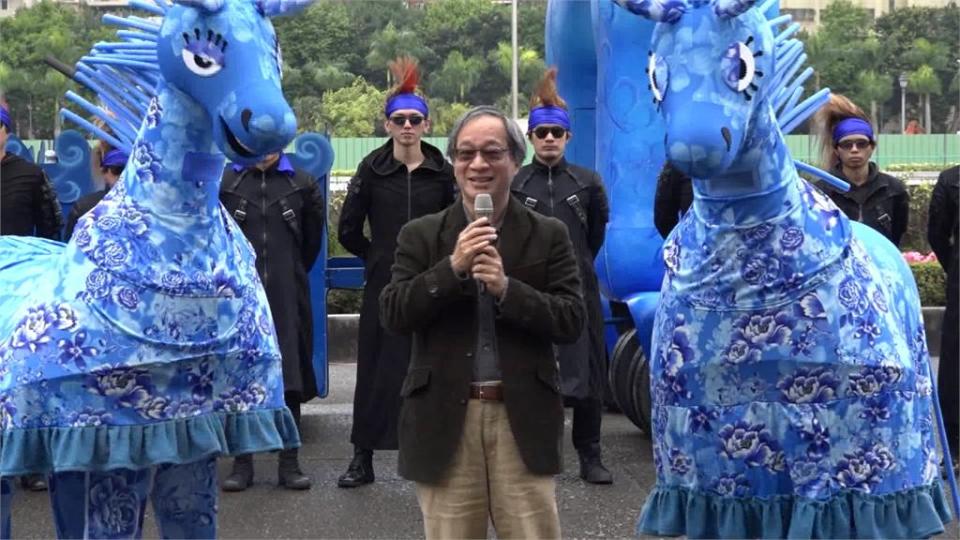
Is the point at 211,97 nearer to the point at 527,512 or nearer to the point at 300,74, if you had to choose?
the point at 527,512

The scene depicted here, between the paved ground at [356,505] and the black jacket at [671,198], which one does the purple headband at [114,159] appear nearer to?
the paved ground at [356,505]

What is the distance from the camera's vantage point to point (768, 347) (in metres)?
3.83

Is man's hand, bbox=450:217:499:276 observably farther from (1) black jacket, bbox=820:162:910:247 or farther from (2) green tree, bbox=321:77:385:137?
(2) green tree, bbox=321:77:385:137

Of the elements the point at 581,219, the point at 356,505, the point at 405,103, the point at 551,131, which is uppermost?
the point at 405,103

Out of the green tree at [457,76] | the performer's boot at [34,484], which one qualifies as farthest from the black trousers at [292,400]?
the green tree at [457,76]

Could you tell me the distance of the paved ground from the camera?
6.27m

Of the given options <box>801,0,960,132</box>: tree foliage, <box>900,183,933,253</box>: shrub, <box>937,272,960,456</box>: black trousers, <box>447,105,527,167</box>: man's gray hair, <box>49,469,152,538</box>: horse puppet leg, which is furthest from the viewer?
<box>801,0,960,132</box>: tree foliage

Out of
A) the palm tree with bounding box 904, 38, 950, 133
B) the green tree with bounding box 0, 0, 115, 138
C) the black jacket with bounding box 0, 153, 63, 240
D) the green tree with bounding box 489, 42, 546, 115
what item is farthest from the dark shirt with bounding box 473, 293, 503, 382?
the palm tree with bounding box 904, 38, 950, 133

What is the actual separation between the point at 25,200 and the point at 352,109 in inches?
437

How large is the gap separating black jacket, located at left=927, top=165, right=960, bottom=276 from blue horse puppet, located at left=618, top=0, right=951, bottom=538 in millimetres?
3238

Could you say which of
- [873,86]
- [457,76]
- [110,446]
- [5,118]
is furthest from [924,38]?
[110,446]

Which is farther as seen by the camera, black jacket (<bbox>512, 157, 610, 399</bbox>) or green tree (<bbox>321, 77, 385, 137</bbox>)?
green tree (<bbox>321, 77, 385, 137</bbox>)

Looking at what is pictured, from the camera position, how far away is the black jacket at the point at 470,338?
3852 millimetres

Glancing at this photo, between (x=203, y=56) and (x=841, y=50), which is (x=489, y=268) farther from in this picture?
(x=841, y=50)
